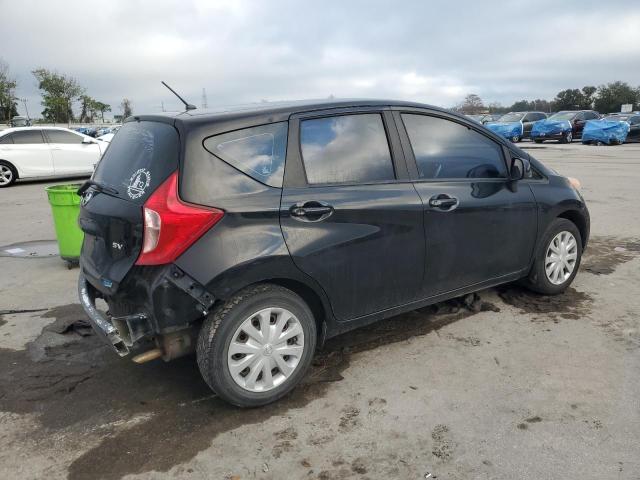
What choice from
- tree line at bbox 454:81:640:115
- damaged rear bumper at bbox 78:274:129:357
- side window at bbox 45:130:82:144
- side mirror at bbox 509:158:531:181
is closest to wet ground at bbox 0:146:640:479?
damaged rear bumper at bbox 78:274:129:357

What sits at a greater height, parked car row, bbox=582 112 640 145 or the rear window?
the rear window

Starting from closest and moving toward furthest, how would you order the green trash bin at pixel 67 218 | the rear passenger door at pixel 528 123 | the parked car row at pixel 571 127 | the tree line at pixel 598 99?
the green trash bin at pixel 67 218, the parked car row at pixel 571 127, the rear passenger door at pixel 528 123, the tree line at pixel 598 99

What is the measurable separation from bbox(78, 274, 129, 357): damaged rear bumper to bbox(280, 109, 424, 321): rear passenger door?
105 centimetres

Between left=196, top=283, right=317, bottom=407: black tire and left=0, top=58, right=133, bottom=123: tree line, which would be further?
left=0, top=58, right=133, bottom=123: tree line

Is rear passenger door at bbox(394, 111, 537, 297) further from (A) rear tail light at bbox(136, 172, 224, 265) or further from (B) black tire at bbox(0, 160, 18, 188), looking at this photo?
(B) black tire at bbox(0, 160, 18, 188)

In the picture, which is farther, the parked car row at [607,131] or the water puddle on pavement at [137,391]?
the parked car row at [607,131]

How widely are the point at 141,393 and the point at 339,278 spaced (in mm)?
1427

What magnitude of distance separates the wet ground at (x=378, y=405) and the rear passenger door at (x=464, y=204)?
0.49 metres

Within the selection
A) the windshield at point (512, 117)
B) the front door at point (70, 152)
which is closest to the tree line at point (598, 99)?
the windshield at point (512, 117)

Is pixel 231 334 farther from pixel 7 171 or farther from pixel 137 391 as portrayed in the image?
pixel 7 171

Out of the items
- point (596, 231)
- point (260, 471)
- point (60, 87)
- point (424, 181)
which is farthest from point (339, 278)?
point (60, 87)

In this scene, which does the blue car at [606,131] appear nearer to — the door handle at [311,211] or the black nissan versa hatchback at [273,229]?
the black nissan versa hatchback at [273,229]

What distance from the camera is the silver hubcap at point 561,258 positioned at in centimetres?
447

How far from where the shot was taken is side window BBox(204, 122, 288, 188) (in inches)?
114
